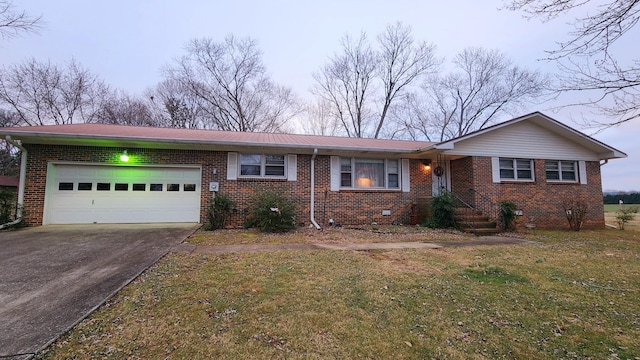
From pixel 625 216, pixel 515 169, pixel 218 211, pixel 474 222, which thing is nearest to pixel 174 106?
pixel 218 211

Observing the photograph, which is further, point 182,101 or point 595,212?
point 182,101

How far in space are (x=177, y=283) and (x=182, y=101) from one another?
2134 centimetres

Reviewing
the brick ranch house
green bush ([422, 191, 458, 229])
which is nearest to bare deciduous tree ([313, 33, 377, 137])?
the brick ranch house

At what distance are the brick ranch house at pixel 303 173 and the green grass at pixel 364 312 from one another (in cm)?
490

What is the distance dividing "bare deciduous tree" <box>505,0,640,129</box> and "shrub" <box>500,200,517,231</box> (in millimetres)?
6016

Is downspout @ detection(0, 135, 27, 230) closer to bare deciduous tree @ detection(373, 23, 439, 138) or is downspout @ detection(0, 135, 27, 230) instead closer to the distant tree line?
bare deciduous tree @ detection(373, 23, 439, 138)

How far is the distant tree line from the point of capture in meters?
28.9

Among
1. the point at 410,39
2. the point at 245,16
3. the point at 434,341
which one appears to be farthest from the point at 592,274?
the point at 410,39

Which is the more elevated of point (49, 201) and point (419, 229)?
point (49, 201)

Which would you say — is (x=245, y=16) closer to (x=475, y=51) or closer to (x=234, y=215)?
(x=234, y=215)

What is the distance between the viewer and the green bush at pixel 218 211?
8582mm

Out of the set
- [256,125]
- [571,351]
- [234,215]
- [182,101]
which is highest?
[182,101]

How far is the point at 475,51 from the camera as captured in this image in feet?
77.9

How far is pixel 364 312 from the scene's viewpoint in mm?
2967
